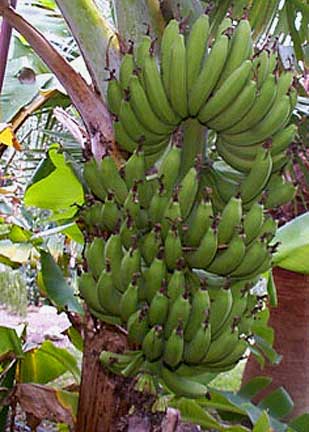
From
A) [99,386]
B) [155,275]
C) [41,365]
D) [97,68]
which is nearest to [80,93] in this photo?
[97,68]

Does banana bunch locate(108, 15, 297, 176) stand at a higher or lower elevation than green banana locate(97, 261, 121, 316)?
higher

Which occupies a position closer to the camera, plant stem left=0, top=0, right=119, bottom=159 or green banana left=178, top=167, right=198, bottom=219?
green banana left=178, top=167, right=198, bottom=219

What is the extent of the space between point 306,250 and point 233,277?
14.5 inches

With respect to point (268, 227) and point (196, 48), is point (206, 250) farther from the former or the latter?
point (196, 48)

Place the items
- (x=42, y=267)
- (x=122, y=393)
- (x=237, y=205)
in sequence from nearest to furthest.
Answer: (x=237, y=205) < (x=122, y=393) < (x=42, y=267)

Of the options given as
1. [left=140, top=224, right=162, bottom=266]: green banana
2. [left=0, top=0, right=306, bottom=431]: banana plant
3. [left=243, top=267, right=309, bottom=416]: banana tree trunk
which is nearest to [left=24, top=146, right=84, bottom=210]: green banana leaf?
[left=0, top=0, right=306, bottom=431]: banana plant

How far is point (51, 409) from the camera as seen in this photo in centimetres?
110

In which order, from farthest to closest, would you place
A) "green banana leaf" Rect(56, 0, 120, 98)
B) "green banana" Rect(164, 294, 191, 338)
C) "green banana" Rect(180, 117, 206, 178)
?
"green banana leaf" Rect(56, 0, 120, 98) < "green banana" Rect(180, 117, 206, 178) < "green banana" Rect(164, 294, 191, 338)

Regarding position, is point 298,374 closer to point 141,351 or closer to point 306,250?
point 306,250

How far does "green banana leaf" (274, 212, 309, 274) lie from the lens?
46.1 inches

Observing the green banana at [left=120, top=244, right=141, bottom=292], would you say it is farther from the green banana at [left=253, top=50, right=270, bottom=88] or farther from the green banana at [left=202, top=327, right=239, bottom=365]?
the green banana at [left=253, top=50, right=270, bottom=88]

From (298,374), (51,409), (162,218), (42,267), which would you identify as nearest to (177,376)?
(162,218)

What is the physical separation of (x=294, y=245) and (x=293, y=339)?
0.95 meters

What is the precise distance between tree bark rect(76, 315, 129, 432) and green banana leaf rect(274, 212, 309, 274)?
1.31 ft
